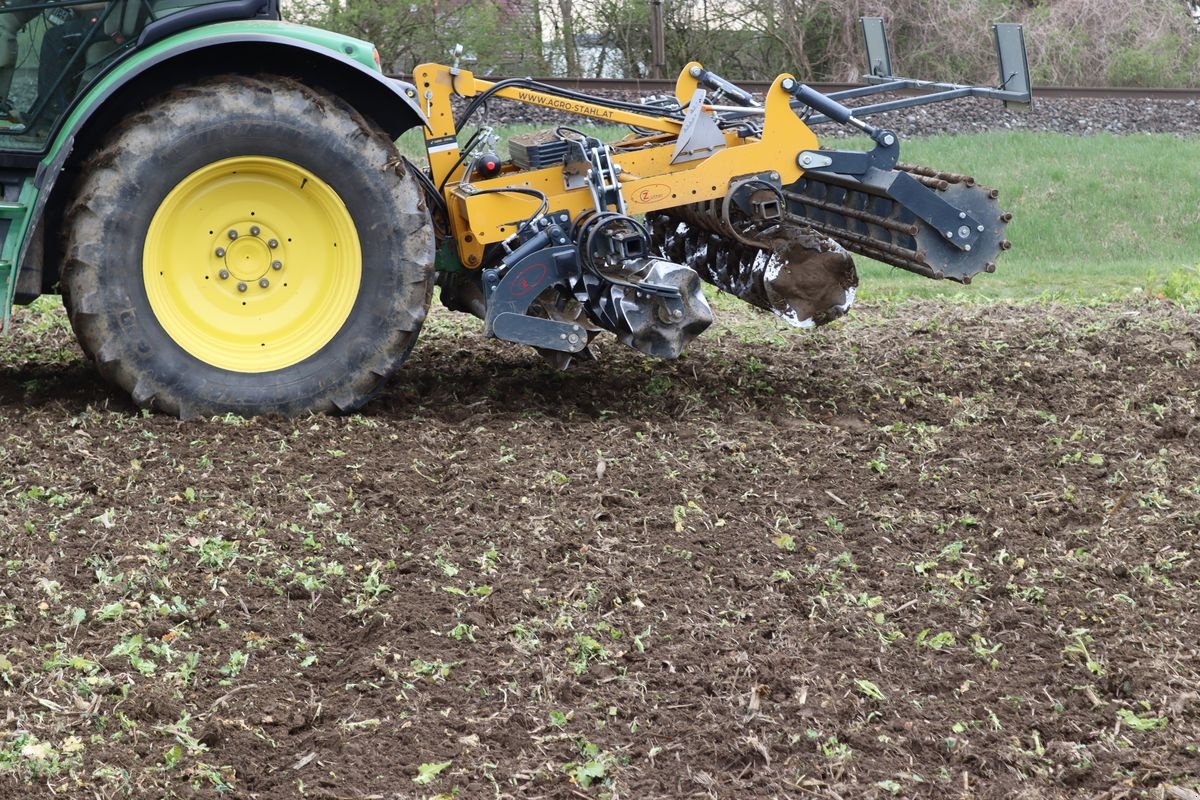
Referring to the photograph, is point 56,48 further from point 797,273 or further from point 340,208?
point 797,273

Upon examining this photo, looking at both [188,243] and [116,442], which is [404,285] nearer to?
[188,243]

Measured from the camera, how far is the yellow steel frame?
5656mm

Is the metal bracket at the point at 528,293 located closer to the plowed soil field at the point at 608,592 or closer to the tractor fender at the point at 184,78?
the plowed soil field at the point at 608,592

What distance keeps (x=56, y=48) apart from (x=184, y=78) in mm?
467

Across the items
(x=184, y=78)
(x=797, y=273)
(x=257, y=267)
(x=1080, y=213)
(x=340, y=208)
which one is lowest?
(x=1080, y=213)

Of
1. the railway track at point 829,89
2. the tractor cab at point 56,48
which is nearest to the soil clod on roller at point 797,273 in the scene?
the tractor cab at point 56,48

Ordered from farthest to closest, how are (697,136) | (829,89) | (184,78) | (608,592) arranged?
1. (829,89)
2. (697,136)
3. (184,78)
4. (608,592)

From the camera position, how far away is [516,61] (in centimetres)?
1734

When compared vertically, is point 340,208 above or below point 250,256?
above

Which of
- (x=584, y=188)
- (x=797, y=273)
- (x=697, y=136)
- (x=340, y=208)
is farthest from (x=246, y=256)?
(x=797, y=273)

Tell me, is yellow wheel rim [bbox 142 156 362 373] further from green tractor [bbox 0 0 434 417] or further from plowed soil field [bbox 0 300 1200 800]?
plowed soil field [bbox 0 300 1200 800]

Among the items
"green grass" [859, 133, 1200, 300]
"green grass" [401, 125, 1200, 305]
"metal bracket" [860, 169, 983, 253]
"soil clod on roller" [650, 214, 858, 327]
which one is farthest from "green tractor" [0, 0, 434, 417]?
"green grass" [859, 133, 1200, 300]

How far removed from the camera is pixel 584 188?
18.7 ft

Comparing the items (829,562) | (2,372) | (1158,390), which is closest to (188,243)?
(2,372)
